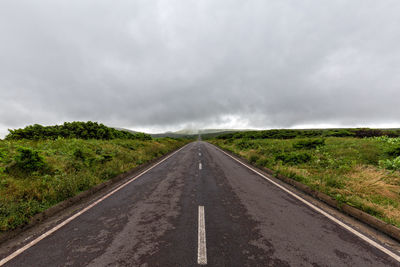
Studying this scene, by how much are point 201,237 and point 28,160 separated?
742 cm

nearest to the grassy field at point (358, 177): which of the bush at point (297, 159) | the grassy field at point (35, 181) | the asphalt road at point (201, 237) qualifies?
the bush at point (297, 159)

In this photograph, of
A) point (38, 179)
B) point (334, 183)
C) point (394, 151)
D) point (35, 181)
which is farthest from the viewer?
point (394, 151)

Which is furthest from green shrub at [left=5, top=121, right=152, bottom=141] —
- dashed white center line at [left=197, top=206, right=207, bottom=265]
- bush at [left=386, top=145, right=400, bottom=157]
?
bush at [left=386, top=145, right=400, bottom=157]

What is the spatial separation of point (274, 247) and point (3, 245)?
5.32m

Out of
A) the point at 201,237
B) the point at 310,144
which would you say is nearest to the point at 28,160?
the point at 201,237

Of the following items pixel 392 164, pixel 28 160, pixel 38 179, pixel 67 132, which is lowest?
pixel 392 164

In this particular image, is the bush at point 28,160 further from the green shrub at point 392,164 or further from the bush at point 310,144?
the bush at point 310,144

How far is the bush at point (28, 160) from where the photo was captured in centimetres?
571

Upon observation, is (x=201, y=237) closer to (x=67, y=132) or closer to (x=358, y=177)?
(x=358, y=177)

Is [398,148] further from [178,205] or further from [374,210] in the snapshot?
[178,205]

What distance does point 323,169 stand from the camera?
7.52 metres

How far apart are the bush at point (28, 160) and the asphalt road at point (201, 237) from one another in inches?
146

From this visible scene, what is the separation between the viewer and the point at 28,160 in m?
5.77

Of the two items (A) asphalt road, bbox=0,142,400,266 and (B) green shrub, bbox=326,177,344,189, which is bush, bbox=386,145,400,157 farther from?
(A) asphalt road, bbox=0,142,400,266
